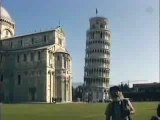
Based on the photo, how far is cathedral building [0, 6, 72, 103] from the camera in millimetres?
74250

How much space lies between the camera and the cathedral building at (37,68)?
2923 inches

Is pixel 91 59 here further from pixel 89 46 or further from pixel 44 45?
pixel 44 45

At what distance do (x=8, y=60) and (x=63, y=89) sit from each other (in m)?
13.3

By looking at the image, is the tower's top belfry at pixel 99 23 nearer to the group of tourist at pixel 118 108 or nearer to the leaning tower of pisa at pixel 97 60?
the leaning tower of pisa at pixel 97 60

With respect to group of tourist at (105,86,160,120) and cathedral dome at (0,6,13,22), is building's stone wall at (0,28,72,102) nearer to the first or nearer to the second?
cathedral dome at (0,6,13,22)

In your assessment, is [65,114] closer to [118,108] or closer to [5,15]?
[118,108]

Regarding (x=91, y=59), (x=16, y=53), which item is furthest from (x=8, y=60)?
(x=91, y=59)

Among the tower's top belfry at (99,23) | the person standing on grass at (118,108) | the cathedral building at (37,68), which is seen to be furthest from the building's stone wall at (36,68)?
the person standing on grass at (118,108)

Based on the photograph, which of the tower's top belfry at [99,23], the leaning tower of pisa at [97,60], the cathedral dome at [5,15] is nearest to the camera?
the cathedral dome at [5,15]

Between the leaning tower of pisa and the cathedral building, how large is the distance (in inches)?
991

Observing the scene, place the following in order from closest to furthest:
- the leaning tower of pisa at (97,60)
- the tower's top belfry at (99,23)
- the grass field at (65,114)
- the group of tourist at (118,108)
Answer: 1. the group of tourist at (118,108)
2. the grass field at (65,114)
3. the leaning tower of pisa at (97,60)
4. the tower's top belfry at (99,23)

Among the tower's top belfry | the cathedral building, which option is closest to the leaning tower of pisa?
the tower's top belfry

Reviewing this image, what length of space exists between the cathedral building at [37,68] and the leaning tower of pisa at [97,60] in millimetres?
25161

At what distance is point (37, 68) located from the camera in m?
75.2
